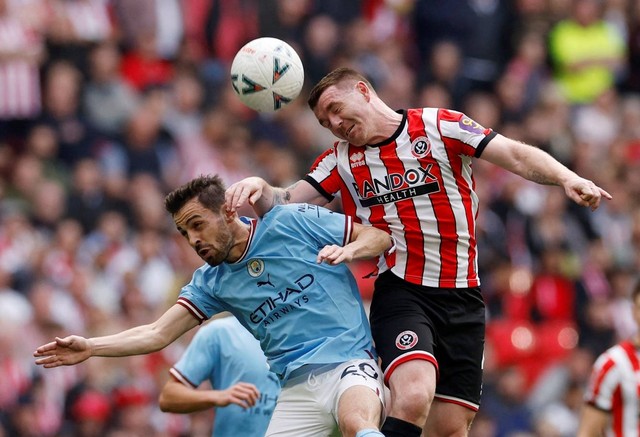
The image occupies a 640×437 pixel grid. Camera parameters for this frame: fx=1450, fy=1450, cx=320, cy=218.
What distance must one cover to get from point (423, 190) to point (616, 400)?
238 centimetres

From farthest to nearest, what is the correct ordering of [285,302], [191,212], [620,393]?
[620,393], [285,302], [191,212]

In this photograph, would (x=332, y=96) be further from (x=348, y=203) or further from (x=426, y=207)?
(x=426, y=207)

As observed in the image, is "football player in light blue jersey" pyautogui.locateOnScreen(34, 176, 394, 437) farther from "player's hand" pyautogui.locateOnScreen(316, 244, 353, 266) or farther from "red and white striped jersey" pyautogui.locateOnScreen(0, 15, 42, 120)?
"red and white striped jersey" pyautogui.locateOnScreen(0, 15, 42, 120)

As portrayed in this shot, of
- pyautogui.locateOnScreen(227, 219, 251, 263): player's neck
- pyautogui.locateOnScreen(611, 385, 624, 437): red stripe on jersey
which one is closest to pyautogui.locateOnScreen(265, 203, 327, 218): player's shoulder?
pyautogui.locateOnScreen(227, 219, 251, 263): player's neck

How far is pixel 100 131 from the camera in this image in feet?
50.6

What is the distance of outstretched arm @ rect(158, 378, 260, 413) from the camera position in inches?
343

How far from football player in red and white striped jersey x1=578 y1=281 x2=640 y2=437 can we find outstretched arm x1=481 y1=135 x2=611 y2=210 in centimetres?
191

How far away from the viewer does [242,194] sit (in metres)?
8.31

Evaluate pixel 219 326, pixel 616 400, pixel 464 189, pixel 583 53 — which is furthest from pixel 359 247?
pixel 583 53

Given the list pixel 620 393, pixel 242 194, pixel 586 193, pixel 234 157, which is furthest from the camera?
pixel 234 157

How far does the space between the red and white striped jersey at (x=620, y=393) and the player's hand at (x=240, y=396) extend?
2625mm

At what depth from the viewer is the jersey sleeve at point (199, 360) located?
369 inches

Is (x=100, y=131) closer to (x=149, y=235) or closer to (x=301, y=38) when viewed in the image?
(x=149, y=235)

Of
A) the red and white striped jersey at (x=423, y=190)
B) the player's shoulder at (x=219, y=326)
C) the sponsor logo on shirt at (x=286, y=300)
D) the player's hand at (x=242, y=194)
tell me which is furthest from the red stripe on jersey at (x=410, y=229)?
the player's shoulder at (x=219, y=326)
